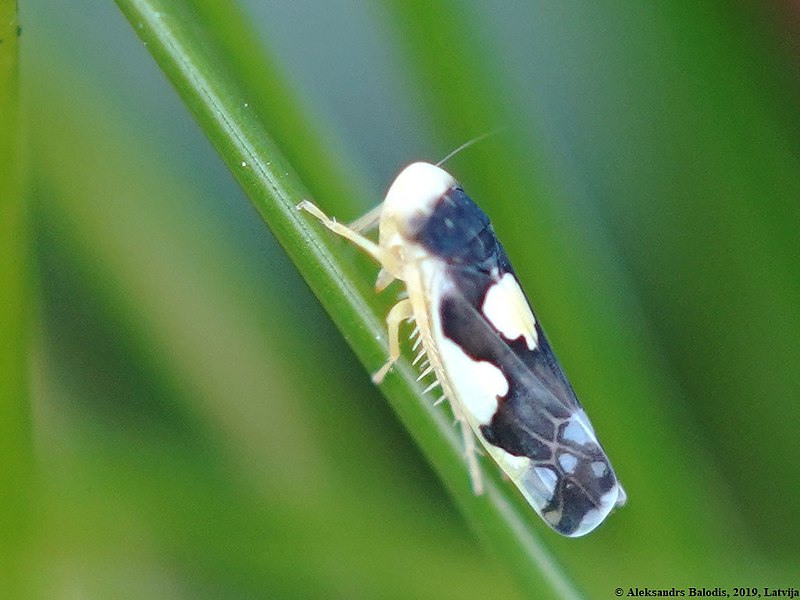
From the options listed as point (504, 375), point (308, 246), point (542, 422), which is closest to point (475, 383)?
point (504, 375)

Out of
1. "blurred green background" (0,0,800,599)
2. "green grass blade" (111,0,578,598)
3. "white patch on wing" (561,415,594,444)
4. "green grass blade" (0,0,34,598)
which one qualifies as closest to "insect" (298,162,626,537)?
"white patch on wing" (561,415,594,444)

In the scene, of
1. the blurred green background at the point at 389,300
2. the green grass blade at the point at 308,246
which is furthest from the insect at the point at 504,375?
the green grass blade at the point at 308,246

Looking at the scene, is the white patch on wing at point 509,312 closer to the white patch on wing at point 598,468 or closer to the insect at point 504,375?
the insect at point 504,375

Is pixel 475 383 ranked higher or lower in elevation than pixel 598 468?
higher

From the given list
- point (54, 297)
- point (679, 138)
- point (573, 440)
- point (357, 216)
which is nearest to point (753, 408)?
point (679, 138)
